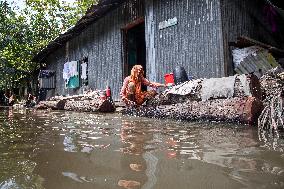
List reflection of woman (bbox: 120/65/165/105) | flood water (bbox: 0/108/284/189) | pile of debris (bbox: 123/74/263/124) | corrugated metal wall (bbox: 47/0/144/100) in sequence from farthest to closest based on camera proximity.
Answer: corrugated metal wall (bbox: 47/0/144/100) → reflection of woman (bbox: 120/65/165/105) → pile of debris (bbox: 123/74/263/124) → flood water (bbox: 0/108/284/189)

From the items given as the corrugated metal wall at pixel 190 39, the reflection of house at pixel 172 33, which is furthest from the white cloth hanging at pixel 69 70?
the corrugated metal wall at pixel 190 39

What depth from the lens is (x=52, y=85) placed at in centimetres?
1788

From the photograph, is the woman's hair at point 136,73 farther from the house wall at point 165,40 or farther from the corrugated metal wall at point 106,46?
the corrugated metal wall at point 106,46

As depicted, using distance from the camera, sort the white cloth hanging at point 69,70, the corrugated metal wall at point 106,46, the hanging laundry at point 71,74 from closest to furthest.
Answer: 1. the corrugated metal wall at point 106,46
2. the hanging laundry at point 71,74
3. the white cloth hanging at point 69,70

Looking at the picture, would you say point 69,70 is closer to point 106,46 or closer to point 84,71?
point 84,71

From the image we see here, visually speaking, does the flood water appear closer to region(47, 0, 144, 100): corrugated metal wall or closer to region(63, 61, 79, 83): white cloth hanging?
region(47, 0, 144, 100): corrugated metal wall

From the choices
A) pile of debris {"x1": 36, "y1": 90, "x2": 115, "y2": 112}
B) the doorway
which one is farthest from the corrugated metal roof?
pile of debris {"x1": 36, "y1": 90, "x2": 115, "y2": 112}

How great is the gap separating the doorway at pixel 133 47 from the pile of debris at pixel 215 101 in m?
5.34

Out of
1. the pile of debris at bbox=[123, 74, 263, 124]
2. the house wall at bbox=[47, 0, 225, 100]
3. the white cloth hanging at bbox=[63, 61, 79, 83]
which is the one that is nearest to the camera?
the pile of debris at bbox=[123, 74, 263, 124]

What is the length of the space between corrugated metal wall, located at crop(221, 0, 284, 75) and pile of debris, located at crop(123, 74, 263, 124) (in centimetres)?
211

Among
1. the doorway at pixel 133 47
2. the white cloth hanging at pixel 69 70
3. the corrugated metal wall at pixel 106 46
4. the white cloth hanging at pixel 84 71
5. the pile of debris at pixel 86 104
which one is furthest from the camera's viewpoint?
the white cloth hanging at pixel 69 70

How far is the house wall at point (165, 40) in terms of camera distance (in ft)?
23.2

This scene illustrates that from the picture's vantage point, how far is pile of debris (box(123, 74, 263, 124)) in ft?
13.0

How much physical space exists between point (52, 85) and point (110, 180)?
17454mm
